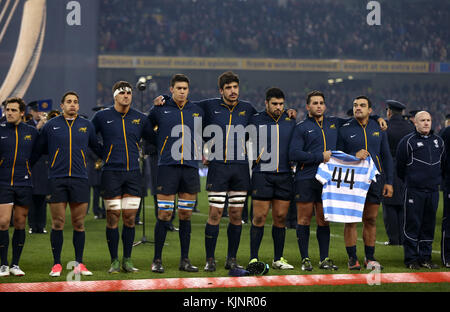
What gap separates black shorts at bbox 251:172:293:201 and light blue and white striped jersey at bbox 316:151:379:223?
0.37 meters

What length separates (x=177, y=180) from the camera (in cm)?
715

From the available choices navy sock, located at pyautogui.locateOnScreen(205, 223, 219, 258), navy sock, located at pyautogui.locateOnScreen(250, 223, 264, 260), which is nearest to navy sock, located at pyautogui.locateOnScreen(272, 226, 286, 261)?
navy sock, located at pyautogui.locateOnScreen(250, 223, 264, 260)

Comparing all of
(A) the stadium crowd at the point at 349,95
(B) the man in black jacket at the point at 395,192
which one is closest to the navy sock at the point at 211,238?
(B) the man in black jacket at the point at 395,192

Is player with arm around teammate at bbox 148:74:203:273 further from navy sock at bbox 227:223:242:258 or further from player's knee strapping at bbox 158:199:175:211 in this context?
navy sock at bbox 227:223:242:258

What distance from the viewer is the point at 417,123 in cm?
761

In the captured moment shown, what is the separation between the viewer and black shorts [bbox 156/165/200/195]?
23.4ft

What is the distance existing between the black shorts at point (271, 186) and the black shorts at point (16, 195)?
8.18 ft

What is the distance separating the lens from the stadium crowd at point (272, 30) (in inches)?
1468

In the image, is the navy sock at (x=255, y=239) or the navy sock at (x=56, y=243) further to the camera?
the navy sock at (x=255, y=239)

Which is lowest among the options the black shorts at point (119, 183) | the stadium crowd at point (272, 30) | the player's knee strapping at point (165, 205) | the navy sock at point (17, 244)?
the navy sock at point (17, 244)

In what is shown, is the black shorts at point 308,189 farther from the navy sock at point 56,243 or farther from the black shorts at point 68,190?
the navy sock at point 56,243

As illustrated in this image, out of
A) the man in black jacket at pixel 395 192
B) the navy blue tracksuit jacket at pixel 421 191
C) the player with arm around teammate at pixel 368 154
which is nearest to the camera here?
the player with arm around teammate at pixel 368 154
